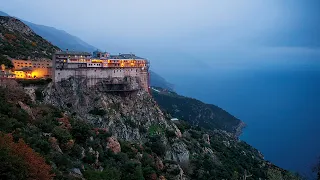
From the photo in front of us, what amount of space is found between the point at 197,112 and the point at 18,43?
54.4 metres

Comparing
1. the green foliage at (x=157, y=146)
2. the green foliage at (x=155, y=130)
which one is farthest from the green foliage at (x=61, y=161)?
the green foliage at (x=155, y=130)

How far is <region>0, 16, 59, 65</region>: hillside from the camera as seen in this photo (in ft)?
144

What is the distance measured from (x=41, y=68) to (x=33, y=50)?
49.8ft

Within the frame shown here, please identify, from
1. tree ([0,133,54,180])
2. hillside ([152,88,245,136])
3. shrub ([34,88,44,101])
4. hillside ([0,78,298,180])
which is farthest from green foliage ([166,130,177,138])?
hillside ([152,88,245,136])

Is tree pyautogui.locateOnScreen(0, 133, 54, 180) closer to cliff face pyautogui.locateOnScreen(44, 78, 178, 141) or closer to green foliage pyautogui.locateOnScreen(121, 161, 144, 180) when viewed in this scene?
green foliage pyautogui.locateOnScreen(121, 161, 144, 180)

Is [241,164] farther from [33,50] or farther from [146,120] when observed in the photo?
[33,50]

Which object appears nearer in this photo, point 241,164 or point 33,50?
point 241,164

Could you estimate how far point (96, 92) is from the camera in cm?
3600

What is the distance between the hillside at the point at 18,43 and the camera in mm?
43828

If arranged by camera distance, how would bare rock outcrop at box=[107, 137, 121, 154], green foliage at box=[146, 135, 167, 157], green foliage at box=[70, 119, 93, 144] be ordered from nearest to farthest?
green foliage at box=[70, 119, 93, 144], bare rock outcrop at box=[107, 137, 121, 154], green foliage at box=[146, 135, 167, 157]

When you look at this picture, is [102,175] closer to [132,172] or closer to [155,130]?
[132,172]

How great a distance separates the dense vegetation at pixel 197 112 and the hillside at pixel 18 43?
3981 centimetres

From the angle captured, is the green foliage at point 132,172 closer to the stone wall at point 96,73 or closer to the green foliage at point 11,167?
the green foliage at point 11,167

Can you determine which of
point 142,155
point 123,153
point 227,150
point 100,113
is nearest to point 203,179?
point 142,155
